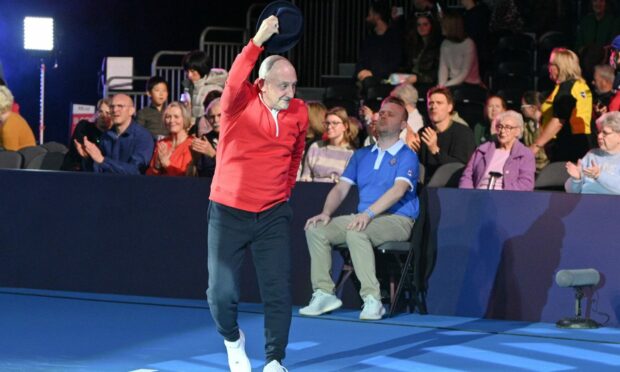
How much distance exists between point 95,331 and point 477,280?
2.64 metres

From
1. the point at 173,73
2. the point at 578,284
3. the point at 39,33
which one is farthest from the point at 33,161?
the point at 39,33

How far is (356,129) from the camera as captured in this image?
10805 millimetres

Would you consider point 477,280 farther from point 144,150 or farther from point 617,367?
point 144,150

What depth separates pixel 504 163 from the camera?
32.4 ft

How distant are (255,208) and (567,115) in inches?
190

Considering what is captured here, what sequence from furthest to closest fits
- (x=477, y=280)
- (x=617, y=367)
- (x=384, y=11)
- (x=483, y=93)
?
(x=384, y=11) → (x=483, y=93) → (x=477, y=280) → (x=617, y=367)

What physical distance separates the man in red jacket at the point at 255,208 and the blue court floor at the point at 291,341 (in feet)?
2.14

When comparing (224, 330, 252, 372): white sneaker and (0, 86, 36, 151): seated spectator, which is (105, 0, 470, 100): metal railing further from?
(224, 330, 252, 372): white sneaker

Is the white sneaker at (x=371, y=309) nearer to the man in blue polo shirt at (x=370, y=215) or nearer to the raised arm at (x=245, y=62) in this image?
the man in blue polo shirt at (x=370, y=215)

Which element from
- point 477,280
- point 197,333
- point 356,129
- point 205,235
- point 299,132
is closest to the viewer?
point 299,132

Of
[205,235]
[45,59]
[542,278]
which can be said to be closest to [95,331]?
[205,235]

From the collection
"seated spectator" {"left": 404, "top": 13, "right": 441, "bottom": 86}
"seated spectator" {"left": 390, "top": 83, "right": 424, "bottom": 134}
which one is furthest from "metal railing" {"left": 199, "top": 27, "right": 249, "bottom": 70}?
"seated spectator" {"left": 390, "top": 83, "right": 424, "bottom": 134}

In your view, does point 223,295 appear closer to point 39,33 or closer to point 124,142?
point 124,142

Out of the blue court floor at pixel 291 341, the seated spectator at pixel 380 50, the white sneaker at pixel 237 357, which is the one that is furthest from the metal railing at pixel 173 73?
the white sneaker at pixel 237 357
